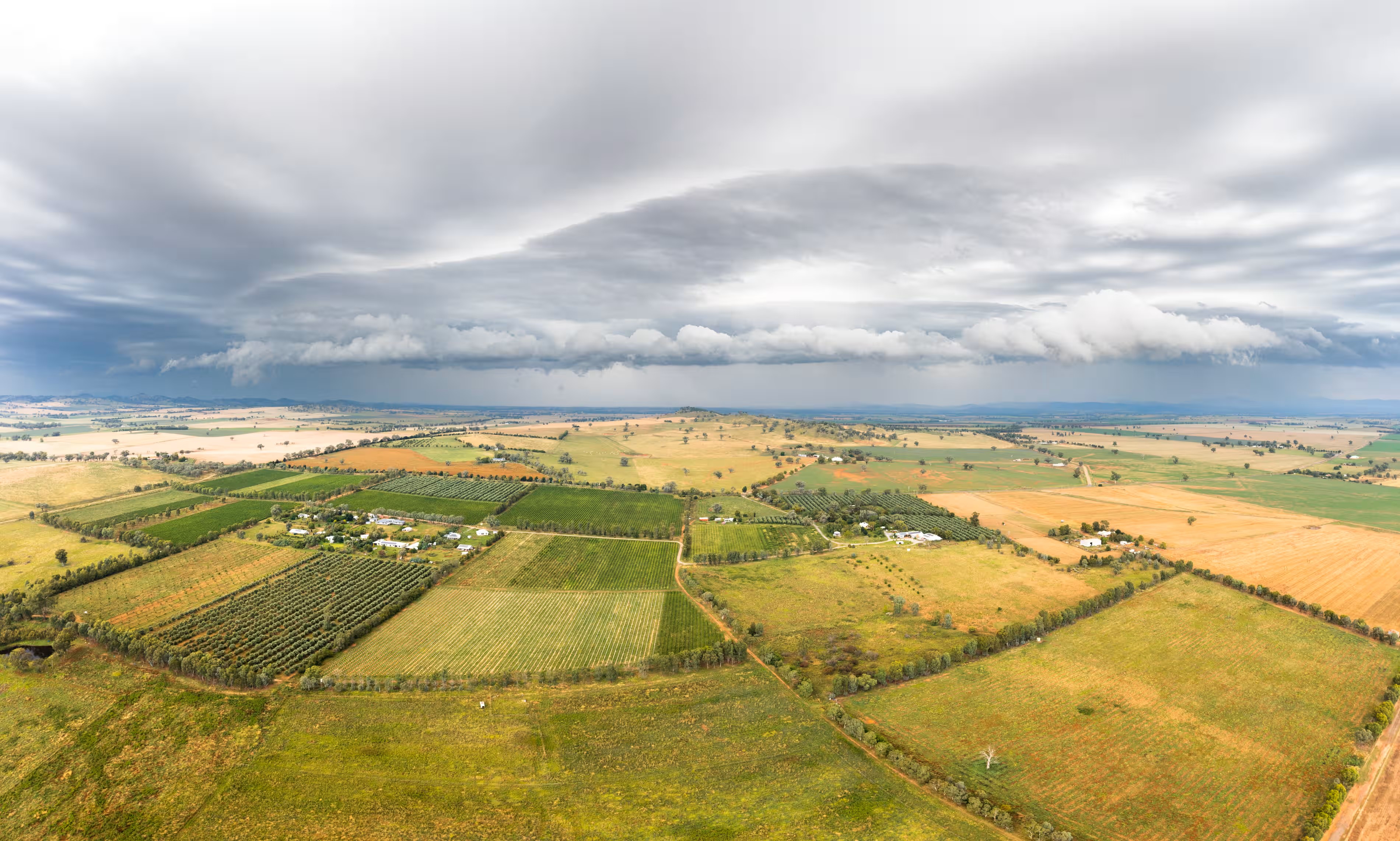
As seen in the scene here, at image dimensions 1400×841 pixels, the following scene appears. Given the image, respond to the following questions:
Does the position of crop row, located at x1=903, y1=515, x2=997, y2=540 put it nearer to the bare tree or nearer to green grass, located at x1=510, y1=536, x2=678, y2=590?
green grass, located at x1=510, y1=536, x2=678, y2=590

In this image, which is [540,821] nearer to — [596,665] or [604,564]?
[596,665]

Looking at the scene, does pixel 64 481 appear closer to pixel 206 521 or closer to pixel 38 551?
pixel 206 521

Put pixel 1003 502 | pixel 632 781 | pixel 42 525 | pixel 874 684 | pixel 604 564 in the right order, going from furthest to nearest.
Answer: pixel 1003 502 → pixel 42 525 → pixel 604 564 → pixel 874 684 → pixel 632 781

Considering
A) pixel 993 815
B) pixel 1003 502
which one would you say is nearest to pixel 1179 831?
pixel 993 815

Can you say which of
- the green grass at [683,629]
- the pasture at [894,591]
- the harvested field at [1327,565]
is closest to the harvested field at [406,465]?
the pasture at [894,591]

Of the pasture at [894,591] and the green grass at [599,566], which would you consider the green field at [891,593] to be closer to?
the pasture at [894,591]

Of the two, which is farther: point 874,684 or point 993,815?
point 874,684
